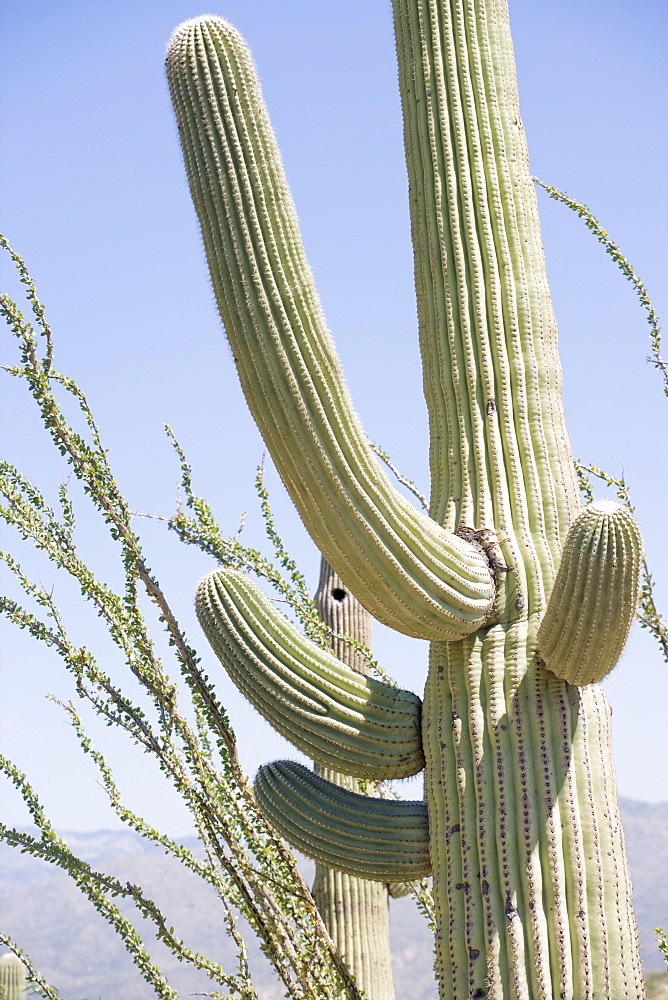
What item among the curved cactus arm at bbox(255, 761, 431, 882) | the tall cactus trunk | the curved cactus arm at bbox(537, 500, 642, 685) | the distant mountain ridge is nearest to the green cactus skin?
the tall cactus trunk

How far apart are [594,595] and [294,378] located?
845 mm

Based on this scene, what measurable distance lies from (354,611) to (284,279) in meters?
3.84

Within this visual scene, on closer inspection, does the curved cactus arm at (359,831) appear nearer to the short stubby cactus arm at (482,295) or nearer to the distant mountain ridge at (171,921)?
the short stubby cactus arm at (482,295)

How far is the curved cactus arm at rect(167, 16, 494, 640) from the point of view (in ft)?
8.54

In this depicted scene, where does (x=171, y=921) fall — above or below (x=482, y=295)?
above

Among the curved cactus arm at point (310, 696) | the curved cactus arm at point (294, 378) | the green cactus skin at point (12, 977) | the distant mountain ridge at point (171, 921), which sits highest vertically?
the distant mountain ridge at point (171, 921)

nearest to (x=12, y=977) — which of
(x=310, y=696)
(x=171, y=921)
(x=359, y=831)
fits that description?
(x=359, y=831)

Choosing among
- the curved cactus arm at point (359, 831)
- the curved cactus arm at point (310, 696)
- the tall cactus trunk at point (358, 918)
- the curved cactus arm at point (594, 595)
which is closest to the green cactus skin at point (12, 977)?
the tall cactus trunk at point (358, 918)

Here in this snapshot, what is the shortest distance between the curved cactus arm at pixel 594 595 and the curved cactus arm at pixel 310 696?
442 millimetres

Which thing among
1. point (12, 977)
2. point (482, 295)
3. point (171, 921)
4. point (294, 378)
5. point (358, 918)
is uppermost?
point (171, 921)

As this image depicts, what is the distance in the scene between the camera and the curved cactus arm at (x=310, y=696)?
2.74 m

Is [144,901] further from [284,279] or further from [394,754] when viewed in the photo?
[284,279]

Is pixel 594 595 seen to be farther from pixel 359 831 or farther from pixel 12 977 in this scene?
pixel 12 977

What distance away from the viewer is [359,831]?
2.75 metres
